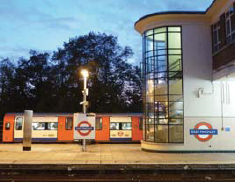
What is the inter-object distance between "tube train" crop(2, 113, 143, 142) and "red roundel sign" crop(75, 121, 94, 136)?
749 cm

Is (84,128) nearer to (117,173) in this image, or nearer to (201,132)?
(117,173)

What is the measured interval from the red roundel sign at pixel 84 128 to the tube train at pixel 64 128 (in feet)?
24.6

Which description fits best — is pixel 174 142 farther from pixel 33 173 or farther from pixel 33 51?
pixel 33 51

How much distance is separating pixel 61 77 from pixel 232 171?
34.6 meters

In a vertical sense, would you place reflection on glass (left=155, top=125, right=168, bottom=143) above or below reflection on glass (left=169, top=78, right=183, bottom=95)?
below

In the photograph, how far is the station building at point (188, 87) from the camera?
18.3 m

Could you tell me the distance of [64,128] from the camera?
2628cm

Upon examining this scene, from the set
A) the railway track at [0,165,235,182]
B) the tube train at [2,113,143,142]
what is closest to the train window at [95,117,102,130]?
the tube train at [2,113,143,142]

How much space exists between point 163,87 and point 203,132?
364cm

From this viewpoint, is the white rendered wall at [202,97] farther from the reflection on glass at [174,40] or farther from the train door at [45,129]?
the train door at [45,129]

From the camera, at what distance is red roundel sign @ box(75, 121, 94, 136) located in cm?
1883

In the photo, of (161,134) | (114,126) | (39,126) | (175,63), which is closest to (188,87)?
(175,63)

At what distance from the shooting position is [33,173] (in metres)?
12.9

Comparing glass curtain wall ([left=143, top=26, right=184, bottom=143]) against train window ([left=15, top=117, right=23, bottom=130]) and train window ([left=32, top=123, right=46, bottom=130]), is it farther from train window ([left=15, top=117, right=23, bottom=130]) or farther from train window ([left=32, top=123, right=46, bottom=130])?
train window ([left=15, top=117, right=23, bottom=130])
